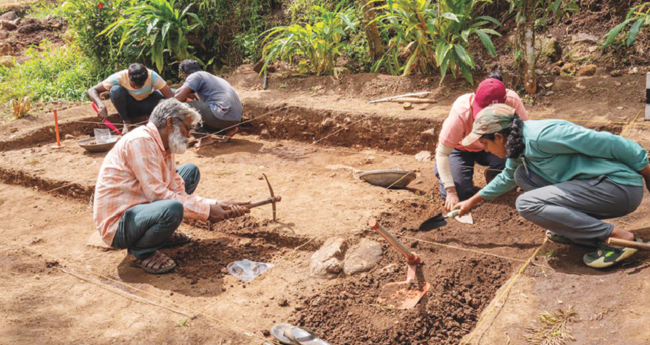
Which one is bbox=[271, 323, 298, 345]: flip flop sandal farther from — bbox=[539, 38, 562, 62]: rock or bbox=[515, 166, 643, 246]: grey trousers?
bbox=[539, 38, 562, 62]: rock

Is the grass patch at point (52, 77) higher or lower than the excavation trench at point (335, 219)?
higher

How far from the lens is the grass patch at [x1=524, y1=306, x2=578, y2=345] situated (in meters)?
2.44

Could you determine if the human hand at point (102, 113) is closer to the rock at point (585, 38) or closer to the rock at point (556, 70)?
the rock at point (556, 70)

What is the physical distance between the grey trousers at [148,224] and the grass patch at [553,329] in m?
2.09

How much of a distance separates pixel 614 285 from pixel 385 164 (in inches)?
110

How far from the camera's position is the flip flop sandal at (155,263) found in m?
3.59

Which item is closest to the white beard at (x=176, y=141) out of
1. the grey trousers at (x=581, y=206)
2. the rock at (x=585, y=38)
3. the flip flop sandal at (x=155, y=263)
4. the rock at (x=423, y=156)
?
the flip flop sandal at (x=155, y=263)

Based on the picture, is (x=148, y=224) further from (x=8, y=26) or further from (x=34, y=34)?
(x=8, y=26)

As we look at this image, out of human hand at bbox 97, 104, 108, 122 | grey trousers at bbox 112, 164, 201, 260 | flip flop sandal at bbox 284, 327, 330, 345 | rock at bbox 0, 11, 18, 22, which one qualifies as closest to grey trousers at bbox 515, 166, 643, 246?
flip flop sandal at bbox 284, 327, 330, 345

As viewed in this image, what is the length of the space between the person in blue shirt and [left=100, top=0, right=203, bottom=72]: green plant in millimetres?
1755

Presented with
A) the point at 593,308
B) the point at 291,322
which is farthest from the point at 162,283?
the point at 593,308

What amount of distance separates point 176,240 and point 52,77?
245 inches

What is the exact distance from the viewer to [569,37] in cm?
651

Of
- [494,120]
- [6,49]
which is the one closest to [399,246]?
[494,120]
